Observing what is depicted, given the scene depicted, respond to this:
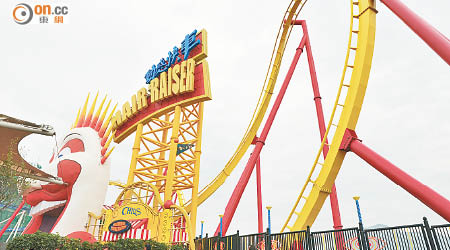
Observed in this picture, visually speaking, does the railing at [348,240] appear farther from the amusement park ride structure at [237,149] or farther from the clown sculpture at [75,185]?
the clown sculpture at [75,185]

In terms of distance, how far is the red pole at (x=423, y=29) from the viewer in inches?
242

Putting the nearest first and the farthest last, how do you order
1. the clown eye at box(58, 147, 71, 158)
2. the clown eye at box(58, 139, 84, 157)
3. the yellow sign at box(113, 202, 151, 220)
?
the yellow sign at box(113, 202, 151, 220), the clown eye at box(58, 139, 84, 157), the clown eye at box(58, 147, 71, 158)

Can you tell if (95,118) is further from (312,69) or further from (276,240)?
(276,240)

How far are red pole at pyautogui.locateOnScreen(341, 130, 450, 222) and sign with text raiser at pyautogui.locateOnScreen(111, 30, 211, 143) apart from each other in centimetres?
860

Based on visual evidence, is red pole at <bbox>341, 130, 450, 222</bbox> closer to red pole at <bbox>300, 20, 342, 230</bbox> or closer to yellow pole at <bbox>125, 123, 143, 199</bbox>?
red pole at <bbox>300, 20, 342, 230</bbox>

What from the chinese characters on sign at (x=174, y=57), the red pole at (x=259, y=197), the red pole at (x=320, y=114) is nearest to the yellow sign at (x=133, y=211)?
the red pole at (x=259, y=197)

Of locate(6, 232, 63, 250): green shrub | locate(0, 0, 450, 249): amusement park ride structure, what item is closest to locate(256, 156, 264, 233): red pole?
locate(0, 0, 450, 249): amusement park ride structure

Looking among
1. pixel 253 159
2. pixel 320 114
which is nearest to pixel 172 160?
pixel 253 159

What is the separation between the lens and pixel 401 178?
24.1 feet

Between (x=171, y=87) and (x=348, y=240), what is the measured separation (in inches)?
483

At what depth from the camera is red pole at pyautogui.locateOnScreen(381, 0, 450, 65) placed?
6145 mm

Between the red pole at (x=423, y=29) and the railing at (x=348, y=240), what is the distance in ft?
11.2

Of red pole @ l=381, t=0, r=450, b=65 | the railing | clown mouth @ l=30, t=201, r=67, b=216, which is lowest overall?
the railing

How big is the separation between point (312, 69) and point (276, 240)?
9323mm
